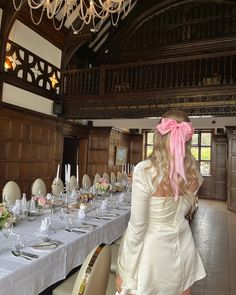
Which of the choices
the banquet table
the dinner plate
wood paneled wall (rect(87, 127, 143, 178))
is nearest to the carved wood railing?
wood paneled wall (rect(87, 127, 143, 178))

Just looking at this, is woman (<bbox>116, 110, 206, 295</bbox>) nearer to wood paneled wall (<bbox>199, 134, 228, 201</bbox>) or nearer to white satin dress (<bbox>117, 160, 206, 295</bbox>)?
white satin dress (<bbox>117, 160, 206, 295</bbox>)

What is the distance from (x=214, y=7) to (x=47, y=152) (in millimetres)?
6393

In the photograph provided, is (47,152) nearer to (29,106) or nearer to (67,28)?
(29,106)

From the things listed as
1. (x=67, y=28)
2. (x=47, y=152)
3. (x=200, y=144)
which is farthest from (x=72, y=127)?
(x=200, y=144)

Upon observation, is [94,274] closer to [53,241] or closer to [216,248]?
[53,241]

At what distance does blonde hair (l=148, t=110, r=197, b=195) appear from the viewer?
1413mm

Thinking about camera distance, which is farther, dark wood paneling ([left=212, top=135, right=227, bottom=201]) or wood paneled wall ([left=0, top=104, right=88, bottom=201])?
dark wood paneling ([left=212, top=135, right=227, bottom=201])

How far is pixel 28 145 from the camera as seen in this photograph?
6.35 meters

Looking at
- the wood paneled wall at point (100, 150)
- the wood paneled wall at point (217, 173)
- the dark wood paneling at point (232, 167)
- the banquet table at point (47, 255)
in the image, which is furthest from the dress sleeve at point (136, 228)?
the wood paneled wall at point (217, 173)

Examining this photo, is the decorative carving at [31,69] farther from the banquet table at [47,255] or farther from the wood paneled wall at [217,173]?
the wood paneled wall at [217,173]

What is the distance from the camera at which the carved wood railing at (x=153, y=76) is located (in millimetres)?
6209

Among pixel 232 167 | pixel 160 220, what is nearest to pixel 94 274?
pixel 160 220

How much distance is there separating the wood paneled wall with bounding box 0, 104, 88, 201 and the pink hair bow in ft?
16.1

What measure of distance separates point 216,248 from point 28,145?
4.53m
